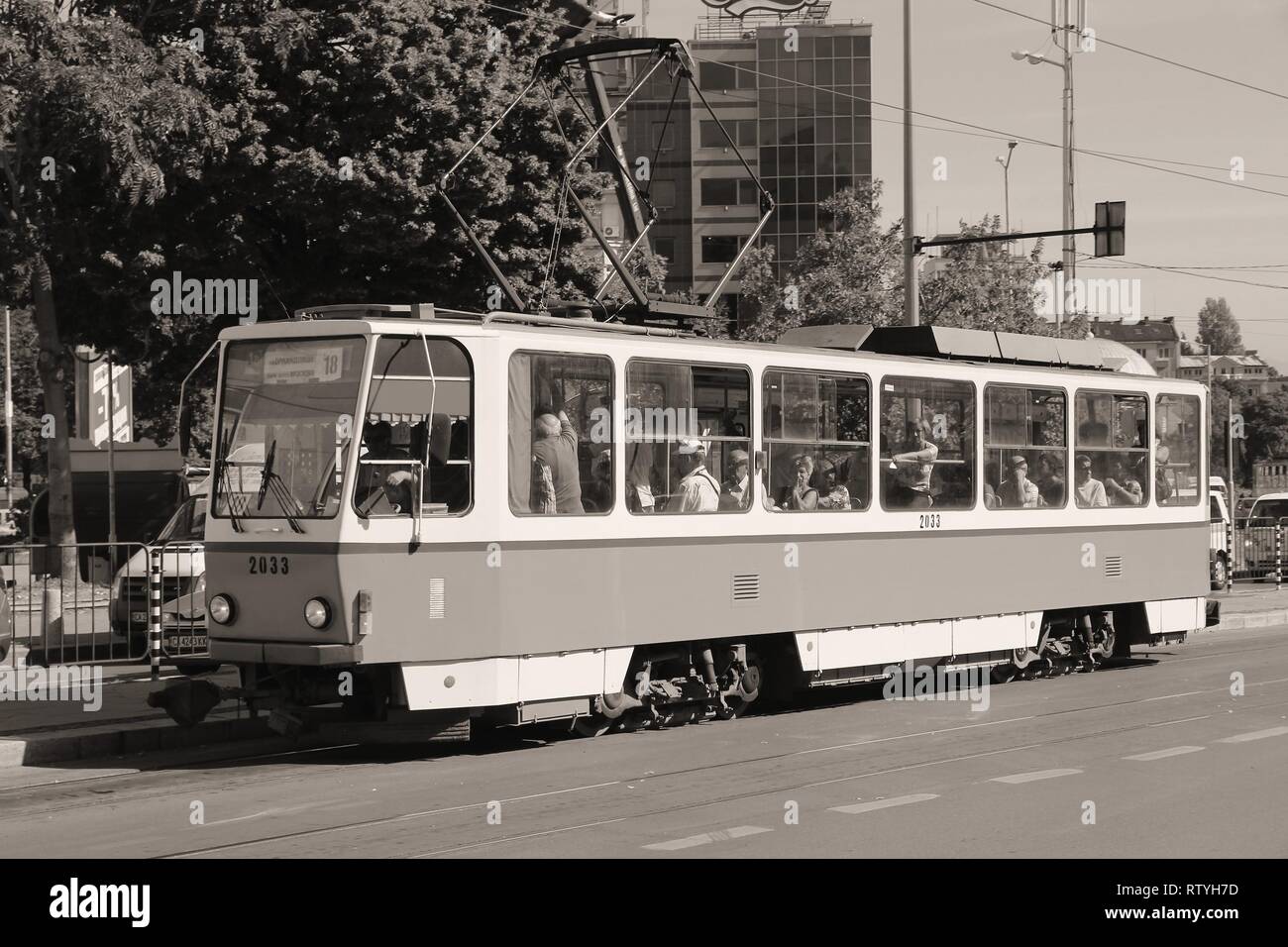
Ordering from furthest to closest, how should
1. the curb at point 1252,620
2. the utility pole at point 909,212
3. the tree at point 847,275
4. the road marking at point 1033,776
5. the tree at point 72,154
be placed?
the tree at point 847,275, the curb at point 1252,620, the utility pole at point 909,212, the tree at point 72,154, the road marking at point 1033,776

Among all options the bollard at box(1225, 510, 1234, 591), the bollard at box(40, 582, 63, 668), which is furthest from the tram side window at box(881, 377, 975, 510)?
the bollard at box(1225, 510, 1234, 591)

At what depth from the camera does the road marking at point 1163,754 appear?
36.3ft

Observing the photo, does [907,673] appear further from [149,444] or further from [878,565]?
[149,444]

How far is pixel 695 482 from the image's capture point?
1289 centimetres

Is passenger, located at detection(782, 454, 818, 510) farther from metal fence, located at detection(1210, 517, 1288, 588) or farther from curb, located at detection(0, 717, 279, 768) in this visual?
metal fence, located at detection(1210, 517, 1288, 588)

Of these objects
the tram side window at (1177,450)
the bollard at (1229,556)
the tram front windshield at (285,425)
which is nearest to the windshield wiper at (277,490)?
the tram front windshield at (285,425)

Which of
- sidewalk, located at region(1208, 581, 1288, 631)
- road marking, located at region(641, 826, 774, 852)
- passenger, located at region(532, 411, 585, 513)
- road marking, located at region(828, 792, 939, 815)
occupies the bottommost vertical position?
sidewalk, located at region(1208, 581, 1288, 631)

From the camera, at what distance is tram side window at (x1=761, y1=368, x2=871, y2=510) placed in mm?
13516

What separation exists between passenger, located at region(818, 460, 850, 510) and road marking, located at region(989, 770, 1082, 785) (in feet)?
13.0

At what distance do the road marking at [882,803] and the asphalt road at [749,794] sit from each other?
17 mm

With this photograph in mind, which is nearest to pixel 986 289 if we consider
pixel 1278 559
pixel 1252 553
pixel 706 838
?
pixel 1252 553

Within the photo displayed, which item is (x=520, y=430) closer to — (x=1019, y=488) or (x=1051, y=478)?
(x=1019, y=488)

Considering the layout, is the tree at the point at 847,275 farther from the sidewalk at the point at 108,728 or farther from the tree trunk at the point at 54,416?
the sidewalk at the point at 108,728

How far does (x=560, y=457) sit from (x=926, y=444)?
4.44 meters
